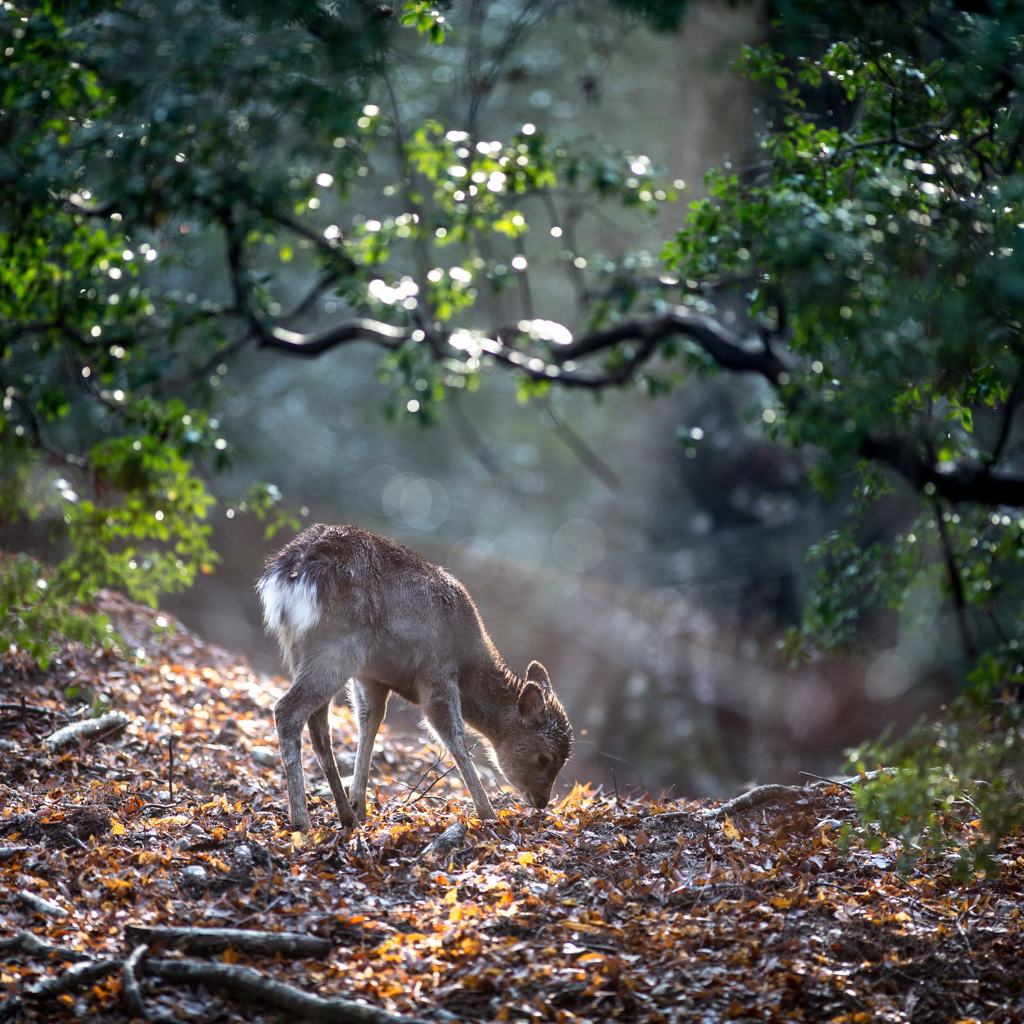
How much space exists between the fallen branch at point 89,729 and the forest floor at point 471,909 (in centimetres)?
11

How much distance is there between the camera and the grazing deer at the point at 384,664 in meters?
6.57

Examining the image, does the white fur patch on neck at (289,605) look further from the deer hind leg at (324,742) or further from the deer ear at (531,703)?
the deer ear at (531,703)

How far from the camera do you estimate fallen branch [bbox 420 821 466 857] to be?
5.94m

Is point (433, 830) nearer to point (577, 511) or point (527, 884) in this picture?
point (527, 884)

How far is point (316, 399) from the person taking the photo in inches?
1070

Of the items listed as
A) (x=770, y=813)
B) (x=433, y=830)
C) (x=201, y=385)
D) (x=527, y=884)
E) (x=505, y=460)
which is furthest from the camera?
(x=505, y=460)

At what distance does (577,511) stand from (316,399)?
9.69 m

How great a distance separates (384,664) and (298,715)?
910 millimetres

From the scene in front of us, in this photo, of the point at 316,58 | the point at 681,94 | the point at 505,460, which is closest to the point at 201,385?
the point at 316,58

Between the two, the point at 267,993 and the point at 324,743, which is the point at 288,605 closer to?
the point at 324,743

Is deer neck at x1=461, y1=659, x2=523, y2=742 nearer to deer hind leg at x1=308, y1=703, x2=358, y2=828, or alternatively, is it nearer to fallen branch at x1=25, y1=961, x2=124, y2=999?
deer hind leg at x1=308, y1=703, x2=358, y2=828

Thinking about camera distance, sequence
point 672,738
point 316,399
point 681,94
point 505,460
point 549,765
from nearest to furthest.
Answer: point 549,765, point 672,738, point 681,94, point 316,399, point 505,460

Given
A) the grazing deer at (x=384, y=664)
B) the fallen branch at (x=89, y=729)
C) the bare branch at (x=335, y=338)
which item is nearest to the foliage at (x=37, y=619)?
the fallen branch at (x=89, y=729)

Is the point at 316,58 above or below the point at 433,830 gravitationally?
above
